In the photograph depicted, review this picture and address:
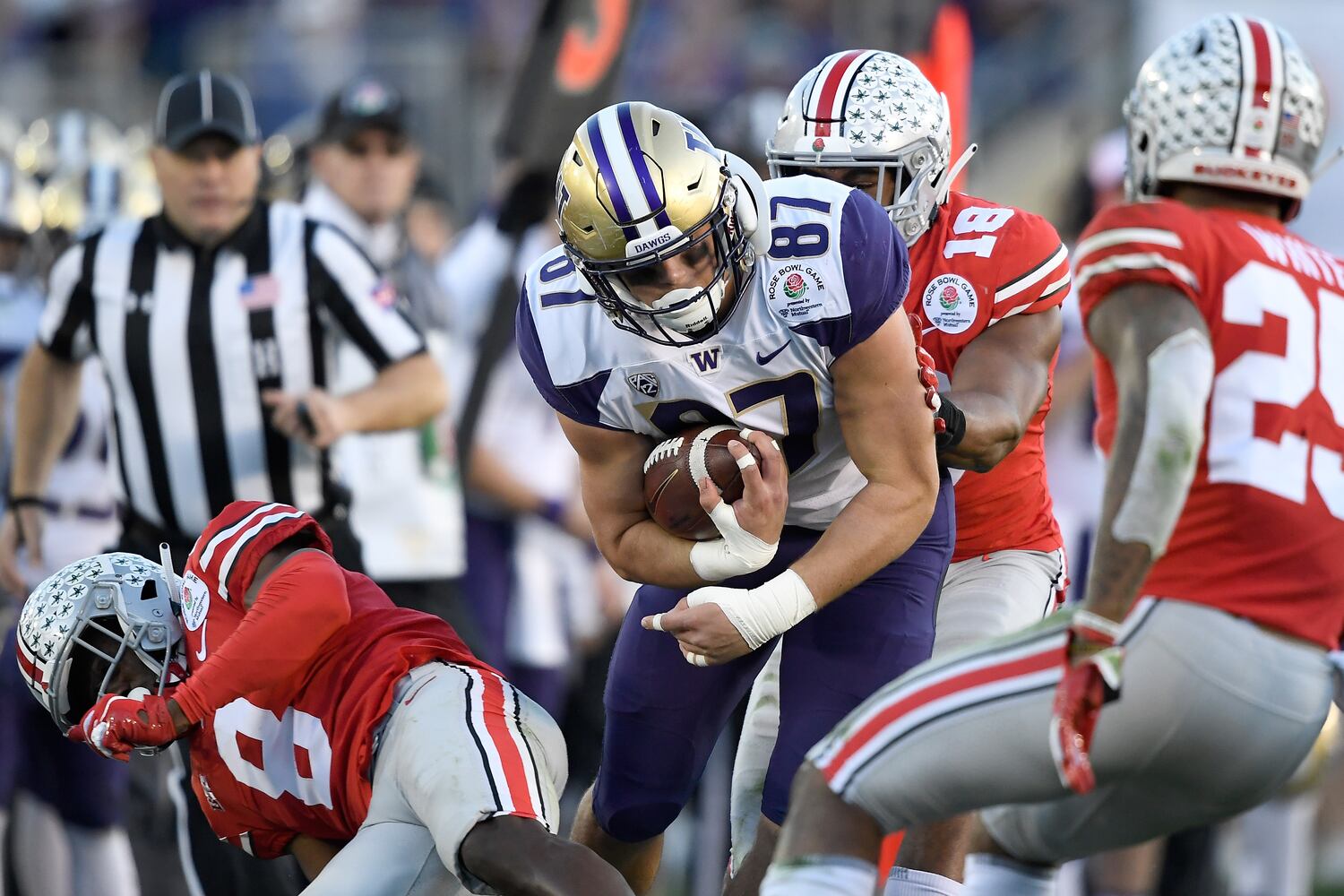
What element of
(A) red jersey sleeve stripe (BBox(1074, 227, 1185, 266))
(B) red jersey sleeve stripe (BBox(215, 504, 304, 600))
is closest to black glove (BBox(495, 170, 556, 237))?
(B) red jersey sleeve stripe (BBox(215, 504, 304, 600))

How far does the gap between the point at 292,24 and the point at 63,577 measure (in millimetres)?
9595

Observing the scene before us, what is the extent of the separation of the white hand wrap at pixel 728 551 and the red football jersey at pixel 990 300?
73cm

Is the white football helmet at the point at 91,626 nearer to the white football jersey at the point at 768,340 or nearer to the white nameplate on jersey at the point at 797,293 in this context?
the white football jersey at the point at 768,340

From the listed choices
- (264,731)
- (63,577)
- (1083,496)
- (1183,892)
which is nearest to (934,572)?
(264,731)

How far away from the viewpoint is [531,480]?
22.9ft

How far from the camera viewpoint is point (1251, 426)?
287 cm

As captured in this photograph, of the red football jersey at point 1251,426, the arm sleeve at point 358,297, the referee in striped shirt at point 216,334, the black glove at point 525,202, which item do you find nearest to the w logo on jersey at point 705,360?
the red football jersey at point 1251,426

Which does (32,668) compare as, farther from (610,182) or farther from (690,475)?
(610,182)

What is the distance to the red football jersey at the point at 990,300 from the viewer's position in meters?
3.90

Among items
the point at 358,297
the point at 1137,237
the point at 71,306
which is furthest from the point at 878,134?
the point at 71,306

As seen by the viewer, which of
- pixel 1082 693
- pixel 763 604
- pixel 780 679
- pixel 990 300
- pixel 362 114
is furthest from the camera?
pixel 362 114

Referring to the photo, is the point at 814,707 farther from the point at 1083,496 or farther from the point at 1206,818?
the point at 1083,496

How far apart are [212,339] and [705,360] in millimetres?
2101

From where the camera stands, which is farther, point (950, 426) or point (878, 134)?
point (878, 134)
